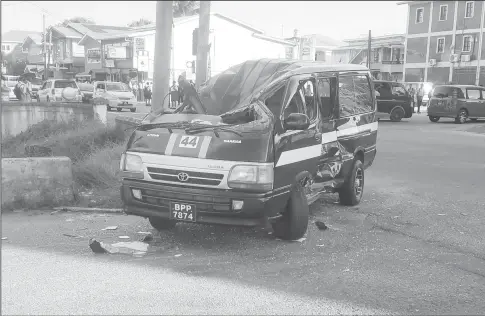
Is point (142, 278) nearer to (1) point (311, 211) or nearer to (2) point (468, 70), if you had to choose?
(1) point (311, 211)

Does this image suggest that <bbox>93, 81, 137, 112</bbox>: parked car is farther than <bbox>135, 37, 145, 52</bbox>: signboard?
No

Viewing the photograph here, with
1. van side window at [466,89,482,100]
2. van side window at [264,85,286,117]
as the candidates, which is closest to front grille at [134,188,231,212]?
van side window at [264,85,286,117]

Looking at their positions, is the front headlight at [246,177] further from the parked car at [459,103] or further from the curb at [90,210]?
the parked car at [459,103]

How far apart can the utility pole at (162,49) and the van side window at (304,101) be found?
300 centimetres

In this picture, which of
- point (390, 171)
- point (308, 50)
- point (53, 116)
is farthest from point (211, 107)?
point (308, 50)

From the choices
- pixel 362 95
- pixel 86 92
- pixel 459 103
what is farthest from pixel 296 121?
pixel 86 92

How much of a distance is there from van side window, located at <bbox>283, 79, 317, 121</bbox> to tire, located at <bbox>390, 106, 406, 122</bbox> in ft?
67.9

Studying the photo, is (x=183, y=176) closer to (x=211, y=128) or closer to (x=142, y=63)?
(x=211, y=128)

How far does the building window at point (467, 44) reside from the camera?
152 ft

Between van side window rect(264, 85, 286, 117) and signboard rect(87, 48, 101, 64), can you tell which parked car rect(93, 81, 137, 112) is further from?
signboard rect(87, 48, 101, 64)

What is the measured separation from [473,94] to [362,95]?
1995 centimetres

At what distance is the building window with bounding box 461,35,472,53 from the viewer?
4631 cm

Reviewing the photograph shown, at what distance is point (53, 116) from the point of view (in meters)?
16.8

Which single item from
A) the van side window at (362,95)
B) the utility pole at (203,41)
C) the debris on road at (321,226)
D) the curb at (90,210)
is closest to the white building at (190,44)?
the utility pole at (203,41)
